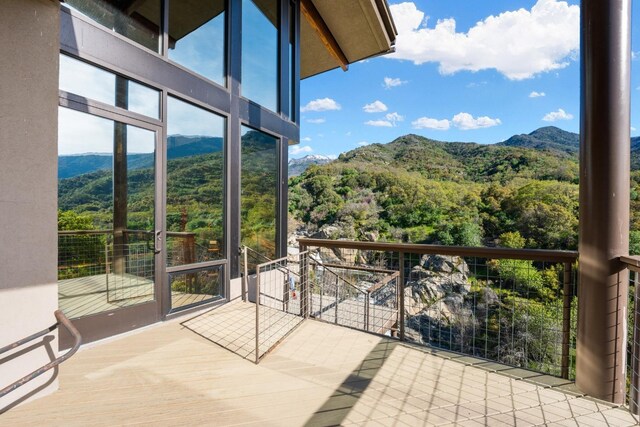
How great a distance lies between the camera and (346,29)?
5.79 meters

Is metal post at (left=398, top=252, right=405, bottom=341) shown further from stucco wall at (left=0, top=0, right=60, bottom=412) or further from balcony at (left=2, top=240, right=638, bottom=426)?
stucco wall at (left=0, top=0, right=60, bottom=412)

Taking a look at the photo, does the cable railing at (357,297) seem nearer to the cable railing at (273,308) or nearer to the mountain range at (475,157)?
the cable railing at (273,308)

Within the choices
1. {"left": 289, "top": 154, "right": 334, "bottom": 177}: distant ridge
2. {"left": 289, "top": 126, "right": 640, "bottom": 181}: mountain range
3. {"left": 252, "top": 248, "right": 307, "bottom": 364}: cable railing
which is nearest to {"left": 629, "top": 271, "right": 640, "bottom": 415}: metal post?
{"left": 252, "top": 248, "right": 307, "bottom": 364}: cable railing

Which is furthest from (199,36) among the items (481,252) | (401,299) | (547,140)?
(547,140)

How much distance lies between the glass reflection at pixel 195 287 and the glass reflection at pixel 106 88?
5.84 ft

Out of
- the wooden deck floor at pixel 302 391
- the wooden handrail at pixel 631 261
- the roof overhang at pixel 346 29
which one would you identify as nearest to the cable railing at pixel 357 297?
the wooden deck floor at pixel 302 391

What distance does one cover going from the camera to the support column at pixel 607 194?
1765 mm

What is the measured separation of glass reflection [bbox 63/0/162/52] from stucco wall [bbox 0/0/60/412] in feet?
3.29

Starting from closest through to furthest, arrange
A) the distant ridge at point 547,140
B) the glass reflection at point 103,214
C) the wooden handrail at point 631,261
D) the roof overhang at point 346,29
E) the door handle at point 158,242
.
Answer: the wooden handrail at point 631,261 < the glass reflection at point 103,214 < the door handle at point 158,242 < the roof overhang at point 346,29 < the distant ridge at point 547,140

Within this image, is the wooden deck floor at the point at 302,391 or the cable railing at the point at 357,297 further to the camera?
the cable railing at the point at 357,297

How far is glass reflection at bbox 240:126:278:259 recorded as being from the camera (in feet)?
14.1

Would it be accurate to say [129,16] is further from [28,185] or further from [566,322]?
[566,322]

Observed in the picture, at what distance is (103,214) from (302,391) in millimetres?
2391

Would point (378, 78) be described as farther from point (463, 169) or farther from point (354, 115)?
point (463, 169)
